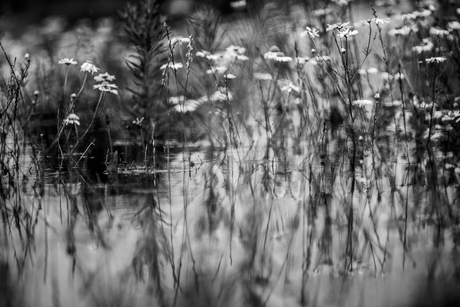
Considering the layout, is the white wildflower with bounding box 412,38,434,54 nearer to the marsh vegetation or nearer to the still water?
the marsh vegetation

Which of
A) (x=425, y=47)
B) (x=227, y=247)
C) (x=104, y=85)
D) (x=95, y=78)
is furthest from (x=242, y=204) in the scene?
(x=425, y=47)

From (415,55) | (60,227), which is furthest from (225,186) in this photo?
(415,55)

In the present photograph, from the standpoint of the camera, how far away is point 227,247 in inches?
82.9

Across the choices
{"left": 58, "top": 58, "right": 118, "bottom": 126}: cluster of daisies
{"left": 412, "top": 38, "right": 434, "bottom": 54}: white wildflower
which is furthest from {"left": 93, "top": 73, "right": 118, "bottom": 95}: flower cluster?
{"left": 412, "top": 38, "right": 434, "bottom": 54}: white wildflower

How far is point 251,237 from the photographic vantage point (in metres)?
2.21

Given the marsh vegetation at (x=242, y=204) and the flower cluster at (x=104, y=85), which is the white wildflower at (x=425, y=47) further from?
the flower cluster at (x=104, y=85)

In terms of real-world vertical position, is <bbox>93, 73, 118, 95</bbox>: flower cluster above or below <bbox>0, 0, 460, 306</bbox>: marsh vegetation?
above

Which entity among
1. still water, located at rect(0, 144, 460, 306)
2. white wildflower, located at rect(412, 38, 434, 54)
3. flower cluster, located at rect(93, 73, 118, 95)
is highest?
white wildflower, located at rect(412, 38, 434, 54)

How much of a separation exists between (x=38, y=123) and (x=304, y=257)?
142 inches

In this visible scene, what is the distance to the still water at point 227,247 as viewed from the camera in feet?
5.56

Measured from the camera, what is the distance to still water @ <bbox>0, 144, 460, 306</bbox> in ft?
5.56

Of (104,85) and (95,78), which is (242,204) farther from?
(95,78)

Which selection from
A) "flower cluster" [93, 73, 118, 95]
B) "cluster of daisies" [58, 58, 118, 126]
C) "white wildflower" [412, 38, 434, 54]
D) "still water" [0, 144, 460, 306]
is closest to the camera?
"still water" [0, 144, 460, 306]

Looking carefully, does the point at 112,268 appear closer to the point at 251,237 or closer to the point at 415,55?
the point at 251,237
